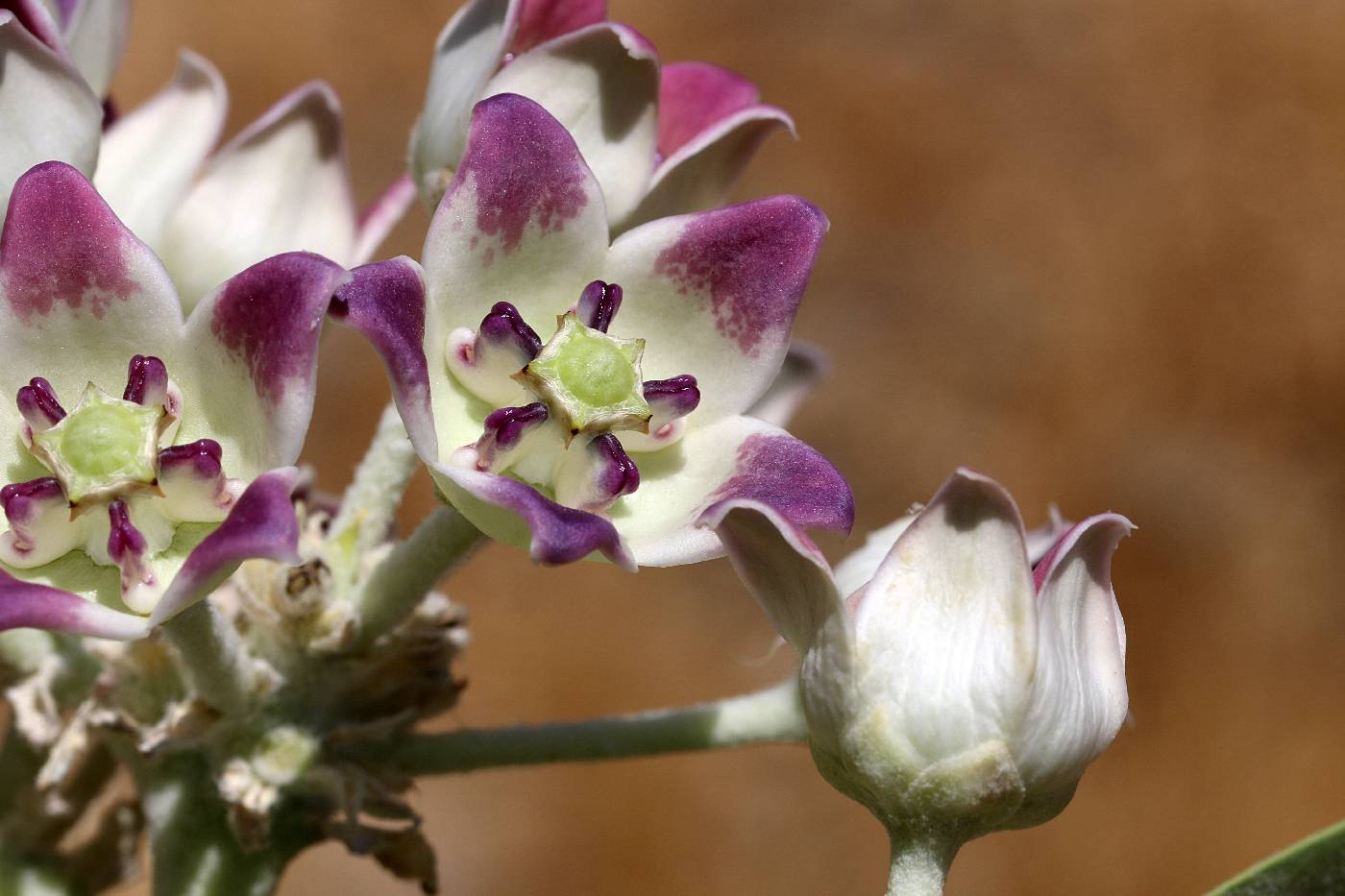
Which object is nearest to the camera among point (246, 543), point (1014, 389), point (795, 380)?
point (246, 543)

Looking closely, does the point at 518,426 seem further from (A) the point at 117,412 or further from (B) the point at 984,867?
(B) the point at 984,867

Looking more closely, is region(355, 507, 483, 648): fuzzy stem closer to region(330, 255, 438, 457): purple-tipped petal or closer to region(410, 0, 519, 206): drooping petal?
region(330, 255, 438, 457): purple-tipped petal

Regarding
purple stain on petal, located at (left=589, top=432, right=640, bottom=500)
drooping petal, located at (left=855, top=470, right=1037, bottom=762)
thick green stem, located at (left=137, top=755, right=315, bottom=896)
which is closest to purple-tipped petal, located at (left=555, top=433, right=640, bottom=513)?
purple stain on petal, located at (left=589, top=432, right=640, bottom=500)

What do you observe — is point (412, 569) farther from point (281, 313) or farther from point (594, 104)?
point (594, 104)

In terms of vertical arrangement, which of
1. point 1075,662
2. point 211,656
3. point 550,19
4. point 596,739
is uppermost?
point 550,19

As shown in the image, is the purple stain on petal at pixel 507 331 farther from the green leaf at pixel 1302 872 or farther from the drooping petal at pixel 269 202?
the green leaf at pixel 1302 872

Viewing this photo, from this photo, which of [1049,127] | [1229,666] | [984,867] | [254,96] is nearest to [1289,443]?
[1229,666]

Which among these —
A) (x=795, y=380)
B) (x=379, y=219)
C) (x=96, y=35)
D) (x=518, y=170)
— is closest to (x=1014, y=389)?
(x=795, y=380)
